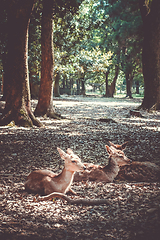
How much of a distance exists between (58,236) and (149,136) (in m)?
6.10

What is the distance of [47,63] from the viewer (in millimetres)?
11531

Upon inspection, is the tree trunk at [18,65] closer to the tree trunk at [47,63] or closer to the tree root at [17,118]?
the tree root at [17,118]

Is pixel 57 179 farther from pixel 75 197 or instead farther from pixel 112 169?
pixel 112 169

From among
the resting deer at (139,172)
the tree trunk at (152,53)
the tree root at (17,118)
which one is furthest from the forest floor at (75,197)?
the tree trunk at (152,53)

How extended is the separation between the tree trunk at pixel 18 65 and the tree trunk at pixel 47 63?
2.39 meters

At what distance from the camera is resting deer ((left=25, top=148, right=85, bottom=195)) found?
13.2 feet

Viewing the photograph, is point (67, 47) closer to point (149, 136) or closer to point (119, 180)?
point (149, 136)

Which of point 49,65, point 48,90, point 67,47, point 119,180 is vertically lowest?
point 119,180

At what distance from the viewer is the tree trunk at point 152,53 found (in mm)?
14766

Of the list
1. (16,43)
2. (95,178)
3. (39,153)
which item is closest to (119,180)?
(95,178)

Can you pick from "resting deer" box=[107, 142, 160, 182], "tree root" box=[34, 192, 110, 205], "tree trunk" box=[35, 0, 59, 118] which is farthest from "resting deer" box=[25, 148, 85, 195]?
"tree trunk" box=[35, 0, 59, 118]

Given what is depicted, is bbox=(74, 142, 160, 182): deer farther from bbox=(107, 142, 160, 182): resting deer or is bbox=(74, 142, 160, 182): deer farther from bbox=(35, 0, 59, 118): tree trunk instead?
bbox=(35, 0, 59, 118): tree trunk

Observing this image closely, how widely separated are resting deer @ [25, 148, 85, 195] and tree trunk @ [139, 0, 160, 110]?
1166 centimetres

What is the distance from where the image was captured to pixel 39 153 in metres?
6.66
